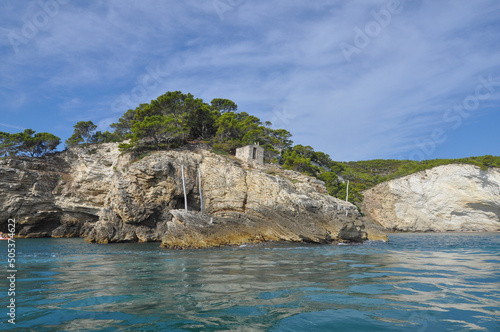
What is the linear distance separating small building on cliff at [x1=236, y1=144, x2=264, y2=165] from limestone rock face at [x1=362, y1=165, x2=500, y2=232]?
32.0m

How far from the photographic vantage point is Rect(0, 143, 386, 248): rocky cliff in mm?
23375

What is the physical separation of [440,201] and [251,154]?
38.3 metres

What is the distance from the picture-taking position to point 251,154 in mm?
34156

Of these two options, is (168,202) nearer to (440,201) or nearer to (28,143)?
(28,143)

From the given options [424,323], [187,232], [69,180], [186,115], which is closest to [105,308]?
[424,323]

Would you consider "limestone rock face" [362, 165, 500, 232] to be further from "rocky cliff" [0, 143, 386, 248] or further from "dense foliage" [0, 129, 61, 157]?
"dense foliage" [0, 129, 61, 157]

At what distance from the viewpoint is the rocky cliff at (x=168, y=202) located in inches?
920

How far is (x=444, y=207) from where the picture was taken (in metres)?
52.0

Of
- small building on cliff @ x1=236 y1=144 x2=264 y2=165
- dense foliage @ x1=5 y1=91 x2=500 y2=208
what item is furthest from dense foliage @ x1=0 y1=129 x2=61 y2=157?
small building on cliff @ x1=236 y1=144 x2=264 y2=165

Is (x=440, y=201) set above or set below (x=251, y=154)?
below

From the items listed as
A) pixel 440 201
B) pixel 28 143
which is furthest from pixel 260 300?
pixel 440 201

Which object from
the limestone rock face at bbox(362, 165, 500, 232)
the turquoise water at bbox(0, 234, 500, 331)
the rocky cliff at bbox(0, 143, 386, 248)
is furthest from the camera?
the limestone rock face at bbox(362, 165, 500, 232)

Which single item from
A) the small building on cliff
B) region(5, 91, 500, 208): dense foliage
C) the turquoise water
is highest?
region(5, 91, 500, 208): dense foliage

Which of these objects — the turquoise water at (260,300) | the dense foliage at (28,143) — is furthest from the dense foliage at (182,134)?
the turquoise water at (260,300)
